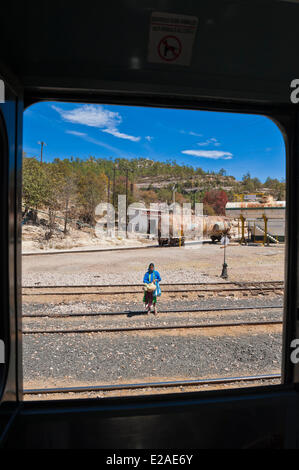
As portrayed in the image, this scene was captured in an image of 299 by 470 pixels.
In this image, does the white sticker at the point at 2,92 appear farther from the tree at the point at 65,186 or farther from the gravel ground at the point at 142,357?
the tree at the point at 65,186

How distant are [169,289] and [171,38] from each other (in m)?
5.98

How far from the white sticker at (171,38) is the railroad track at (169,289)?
Answer: 530 cm

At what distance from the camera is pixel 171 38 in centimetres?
144

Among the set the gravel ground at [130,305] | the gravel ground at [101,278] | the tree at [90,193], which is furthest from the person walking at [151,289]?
the tree at [90,193]

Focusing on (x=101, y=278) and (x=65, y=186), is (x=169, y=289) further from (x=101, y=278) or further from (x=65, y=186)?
(x=65, y=186)

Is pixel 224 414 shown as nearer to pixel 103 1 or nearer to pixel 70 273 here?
pixel 103 1

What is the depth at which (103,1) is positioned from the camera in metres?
1.24

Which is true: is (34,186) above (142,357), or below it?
above

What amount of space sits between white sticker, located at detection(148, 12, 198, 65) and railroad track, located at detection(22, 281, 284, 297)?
5303 millimetres

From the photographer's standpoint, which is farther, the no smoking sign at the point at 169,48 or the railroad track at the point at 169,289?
the railroad track at the point at 169,289

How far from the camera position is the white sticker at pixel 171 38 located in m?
1.34

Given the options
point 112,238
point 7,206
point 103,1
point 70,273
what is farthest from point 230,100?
point 112,238

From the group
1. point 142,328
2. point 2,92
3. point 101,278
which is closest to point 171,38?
point 2,92
